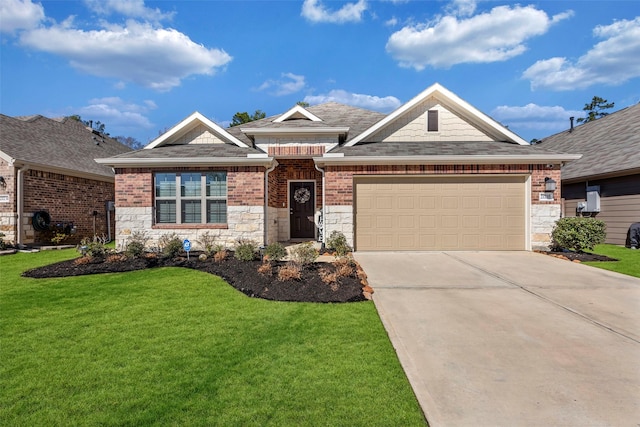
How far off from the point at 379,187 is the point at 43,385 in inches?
350

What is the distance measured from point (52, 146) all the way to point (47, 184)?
299 cm

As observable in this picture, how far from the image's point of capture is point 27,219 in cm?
1193

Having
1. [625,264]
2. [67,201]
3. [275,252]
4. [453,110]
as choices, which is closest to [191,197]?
[275,252]

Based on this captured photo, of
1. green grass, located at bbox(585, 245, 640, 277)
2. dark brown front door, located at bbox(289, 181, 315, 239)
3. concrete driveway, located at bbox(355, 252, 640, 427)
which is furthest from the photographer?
dark brown front door, located at bbox(289, 181, 315, 239)

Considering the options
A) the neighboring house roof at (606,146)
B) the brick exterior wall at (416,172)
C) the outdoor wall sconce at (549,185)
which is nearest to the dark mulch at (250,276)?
the brick exterior wall at (416,172)

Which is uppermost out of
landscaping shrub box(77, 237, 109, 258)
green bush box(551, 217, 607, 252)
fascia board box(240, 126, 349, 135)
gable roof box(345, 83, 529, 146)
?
gable roof box(345, 83, 529, 146)

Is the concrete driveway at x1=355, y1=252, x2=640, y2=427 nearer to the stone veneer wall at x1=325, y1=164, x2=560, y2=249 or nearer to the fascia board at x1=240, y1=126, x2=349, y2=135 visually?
the stone veneer wall at x1=325, y1=164, x2=560, y2=249

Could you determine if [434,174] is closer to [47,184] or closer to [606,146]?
[606,146]

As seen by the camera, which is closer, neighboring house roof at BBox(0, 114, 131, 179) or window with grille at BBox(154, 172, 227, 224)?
window with grille at BBox(154, 172, 227, 224)

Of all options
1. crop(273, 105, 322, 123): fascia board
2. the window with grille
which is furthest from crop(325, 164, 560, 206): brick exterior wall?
the window with grille

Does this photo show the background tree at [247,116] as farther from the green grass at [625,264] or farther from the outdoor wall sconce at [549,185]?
the green grass at [625,264]

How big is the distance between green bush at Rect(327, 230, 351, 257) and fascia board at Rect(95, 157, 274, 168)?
3.10m

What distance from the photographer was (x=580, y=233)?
9258 mm

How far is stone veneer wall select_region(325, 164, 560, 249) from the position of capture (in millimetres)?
10031
